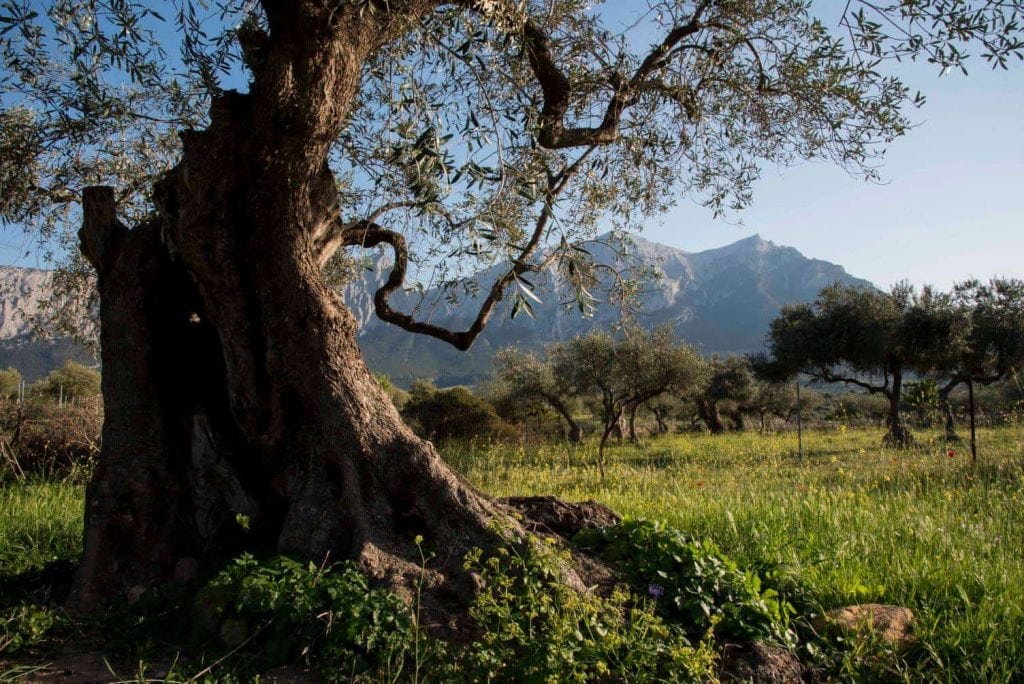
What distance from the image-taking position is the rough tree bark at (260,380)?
4.67 m

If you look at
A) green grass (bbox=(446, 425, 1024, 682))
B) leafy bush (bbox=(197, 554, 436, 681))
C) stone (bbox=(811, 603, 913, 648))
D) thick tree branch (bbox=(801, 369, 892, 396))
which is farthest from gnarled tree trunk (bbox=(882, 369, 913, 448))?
leafy bush (bbox=(197, 554, 436, 681))

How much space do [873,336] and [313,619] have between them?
2768 centimetres

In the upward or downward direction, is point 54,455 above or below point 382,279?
below

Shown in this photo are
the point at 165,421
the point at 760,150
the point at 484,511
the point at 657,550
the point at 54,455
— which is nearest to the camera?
the point at 657,550

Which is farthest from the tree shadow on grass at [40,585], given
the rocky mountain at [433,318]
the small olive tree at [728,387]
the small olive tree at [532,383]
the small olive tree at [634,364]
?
the small olive tree at [728,387]

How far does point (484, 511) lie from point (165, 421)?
113 inches

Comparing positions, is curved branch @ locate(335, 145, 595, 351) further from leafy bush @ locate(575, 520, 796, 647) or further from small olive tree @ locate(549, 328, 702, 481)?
small olive tree @ locate(549, 328, 702, 481)

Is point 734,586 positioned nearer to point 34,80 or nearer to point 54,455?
point 34,80

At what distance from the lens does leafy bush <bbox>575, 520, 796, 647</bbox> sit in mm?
3811

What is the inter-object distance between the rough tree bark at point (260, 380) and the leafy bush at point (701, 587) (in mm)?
1131

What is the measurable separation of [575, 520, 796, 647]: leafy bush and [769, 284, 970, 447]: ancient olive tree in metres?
20.4

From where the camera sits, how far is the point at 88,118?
20.3 ft

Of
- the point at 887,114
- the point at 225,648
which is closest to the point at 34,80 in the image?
the point at 225,648

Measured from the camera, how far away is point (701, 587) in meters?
3.98
